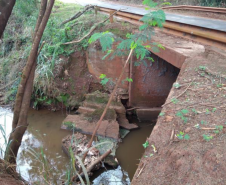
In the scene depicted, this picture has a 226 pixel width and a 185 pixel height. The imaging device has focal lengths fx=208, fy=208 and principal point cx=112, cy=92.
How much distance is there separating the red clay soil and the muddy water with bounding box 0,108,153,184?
2638 mm

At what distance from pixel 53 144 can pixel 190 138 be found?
433cm

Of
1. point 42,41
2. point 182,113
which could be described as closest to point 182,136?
point 182,113

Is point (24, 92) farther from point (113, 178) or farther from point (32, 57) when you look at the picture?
point (113, 178)

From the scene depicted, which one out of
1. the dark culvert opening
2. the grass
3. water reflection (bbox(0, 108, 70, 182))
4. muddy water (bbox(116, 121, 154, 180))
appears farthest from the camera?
the grass

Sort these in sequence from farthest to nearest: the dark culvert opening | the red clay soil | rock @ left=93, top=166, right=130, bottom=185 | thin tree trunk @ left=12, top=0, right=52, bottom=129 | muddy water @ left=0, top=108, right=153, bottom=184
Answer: the dark culvert opening → muddy water @ left=0, top=108, right=153, bottom=184 → rock @ left=93, top=166, right=130, bottom=185 → thin tree trunk @ left=12, top=0, right=52, bottom=129 → the red clay soil

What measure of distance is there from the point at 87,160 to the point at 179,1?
12.4 metres

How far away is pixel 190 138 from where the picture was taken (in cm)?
228

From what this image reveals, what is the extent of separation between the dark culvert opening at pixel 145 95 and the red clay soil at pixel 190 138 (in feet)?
9.46

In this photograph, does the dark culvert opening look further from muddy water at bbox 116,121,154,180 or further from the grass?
the grass

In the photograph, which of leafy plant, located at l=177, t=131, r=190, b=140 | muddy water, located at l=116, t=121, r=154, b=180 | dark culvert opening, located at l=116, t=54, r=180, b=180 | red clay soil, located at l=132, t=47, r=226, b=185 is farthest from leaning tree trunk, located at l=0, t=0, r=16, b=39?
dark culvert opening, located at l=116, t=54, r=180, b=180

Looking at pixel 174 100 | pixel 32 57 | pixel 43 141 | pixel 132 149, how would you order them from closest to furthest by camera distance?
pixel 32 57 → pixel 174 100 → pixel 132 149 → pixel 43 141

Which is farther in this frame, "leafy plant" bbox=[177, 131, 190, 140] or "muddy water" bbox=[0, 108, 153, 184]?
"muddy water" bbox=[0, 108, 153, 184]

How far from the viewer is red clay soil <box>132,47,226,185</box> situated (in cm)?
193

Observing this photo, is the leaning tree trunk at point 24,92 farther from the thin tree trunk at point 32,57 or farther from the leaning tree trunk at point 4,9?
the leaning tree trunk at point 4,9
